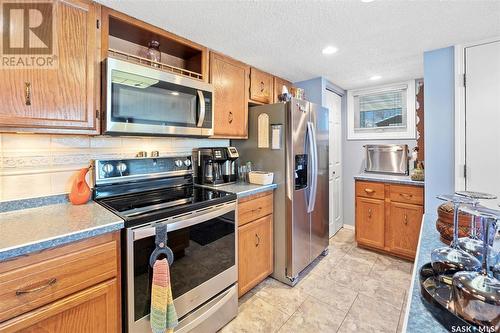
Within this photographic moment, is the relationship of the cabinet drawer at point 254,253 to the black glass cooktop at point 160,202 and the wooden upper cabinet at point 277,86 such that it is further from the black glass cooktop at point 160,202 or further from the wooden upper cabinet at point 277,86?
the wooden upper cabinet at point 277,86

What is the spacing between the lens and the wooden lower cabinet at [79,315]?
943mm

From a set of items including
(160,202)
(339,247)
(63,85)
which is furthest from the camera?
(339,247)

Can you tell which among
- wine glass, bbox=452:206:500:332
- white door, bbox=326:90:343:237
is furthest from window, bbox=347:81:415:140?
wine glass, bbox=452:206:500:332

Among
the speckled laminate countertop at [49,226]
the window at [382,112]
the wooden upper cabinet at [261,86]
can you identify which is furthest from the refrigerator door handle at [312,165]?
the speckled laminate countertop at [49,226]

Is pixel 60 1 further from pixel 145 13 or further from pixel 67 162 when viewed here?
pixel 67 162

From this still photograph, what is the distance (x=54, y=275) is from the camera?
39.1 inches

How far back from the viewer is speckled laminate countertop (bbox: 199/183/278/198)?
1.90 metres

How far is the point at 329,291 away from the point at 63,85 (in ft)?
8.13

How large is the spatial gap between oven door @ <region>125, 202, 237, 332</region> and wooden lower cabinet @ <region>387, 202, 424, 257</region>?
1.96 m

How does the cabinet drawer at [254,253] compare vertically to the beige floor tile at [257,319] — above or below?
above

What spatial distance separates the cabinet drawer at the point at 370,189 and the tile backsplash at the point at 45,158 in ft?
8.46

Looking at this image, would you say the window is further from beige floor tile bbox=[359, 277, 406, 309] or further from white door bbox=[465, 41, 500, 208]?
beige floor tile bbox=[359, 277, 406, 309]

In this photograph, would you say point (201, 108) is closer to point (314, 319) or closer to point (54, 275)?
point (54, 275)

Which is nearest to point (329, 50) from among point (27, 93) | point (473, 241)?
point (473, 241)
